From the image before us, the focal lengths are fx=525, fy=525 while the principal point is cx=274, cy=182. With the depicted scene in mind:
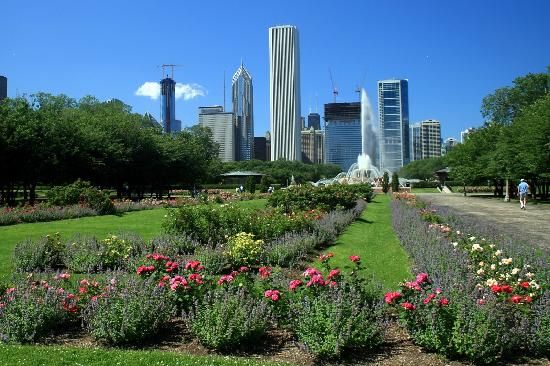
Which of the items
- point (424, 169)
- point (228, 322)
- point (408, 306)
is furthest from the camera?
point (424, 169)

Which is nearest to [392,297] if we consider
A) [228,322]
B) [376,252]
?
[228,322]

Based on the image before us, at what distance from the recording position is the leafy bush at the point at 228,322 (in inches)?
230

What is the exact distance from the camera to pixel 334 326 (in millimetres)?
5582

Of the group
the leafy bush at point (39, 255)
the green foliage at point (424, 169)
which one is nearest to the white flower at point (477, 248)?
the leafy bush at point (39, 255)

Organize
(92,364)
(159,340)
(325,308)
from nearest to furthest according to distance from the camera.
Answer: (92,364)
(325,308)
(159,340)

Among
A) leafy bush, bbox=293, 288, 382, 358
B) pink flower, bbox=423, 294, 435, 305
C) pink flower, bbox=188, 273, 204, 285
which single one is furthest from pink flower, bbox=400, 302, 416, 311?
pink flower, bbox=188, 273, 204, 285

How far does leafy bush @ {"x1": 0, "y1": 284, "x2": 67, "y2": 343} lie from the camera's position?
6.14 metres

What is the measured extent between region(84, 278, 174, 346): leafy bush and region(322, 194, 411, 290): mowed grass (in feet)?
10.5

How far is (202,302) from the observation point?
638 cm

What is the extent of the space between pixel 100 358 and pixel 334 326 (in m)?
2.47

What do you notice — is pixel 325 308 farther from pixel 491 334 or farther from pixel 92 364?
pixel 92 364

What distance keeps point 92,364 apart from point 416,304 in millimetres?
3542

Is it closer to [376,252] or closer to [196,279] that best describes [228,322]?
[196,279]

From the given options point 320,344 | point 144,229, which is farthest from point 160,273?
point 144,229
